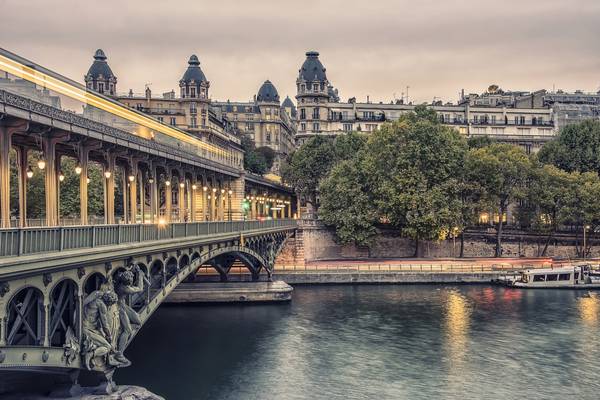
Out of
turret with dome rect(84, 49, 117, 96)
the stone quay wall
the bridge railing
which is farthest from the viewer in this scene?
turret with dome rect(84, 49, 117, 96)

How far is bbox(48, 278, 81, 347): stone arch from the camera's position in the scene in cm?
2594

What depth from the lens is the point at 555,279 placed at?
8594cm

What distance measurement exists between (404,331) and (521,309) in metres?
17.0

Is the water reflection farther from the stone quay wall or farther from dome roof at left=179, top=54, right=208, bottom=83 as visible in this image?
dome roof at left=179, top=54, right=208, bottom=83

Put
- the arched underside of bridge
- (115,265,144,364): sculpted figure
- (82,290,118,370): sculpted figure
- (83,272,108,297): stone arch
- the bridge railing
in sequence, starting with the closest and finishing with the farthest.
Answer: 1. the bridge railing
2. the arched underside of bridge
3. (82,290,118,370): sculpted figure
4. (83,272,108,297): stone arch
5. (115,265,144,364): sculpted figure

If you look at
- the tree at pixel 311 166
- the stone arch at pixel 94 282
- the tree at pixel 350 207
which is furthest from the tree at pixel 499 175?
the stone arch at pixel 94 282

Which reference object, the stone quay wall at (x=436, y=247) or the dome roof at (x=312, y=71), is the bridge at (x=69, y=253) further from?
the dome roof at (x=312, y=71)

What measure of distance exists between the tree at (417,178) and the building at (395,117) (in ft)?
169

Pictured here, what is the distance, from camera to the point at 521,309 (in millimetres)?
69375

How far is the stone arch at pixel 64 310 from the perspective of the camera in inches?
1021

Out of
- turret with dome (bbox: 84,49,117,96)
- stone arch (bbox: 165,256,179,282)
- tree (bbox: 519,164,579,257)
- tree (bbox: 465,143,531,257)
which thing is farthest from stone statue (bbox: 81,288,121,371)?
turret with dome (bbox: 84,49,117,96)

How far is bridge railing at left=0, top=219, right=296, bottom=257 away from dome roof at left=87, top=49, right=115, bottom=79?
114309 millimetres

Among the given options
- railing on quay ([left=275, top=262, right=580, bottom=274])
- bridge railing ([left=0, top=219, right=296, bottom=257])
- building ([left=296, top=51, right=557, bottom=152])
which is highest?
building ([left=296, top=51, right=557, bottom=152])

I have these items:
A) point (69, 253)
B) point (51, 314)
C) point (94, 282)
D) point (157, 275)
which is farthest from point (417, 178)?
point (69, 253)
